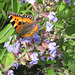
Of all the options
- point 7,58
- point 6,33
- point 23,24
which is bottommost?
point 7,58

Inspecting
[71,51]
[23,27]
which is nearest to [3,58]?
[23,27]

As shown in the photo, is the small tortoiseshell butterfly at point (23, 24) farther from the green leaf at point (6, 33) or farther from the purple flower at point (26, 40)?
the green leaf at point (6, 33)

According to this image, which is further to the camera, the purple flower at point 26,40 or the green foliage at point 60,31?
the green foliage at point 60,31

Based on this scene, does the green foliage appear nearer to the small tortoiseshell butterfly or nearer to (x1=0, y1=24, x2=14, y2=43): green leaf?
(x1=0, y1=24, x2=14, y2=43): green leaf

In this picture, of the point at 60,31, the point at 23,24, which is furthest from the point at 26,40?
the point at 60,31

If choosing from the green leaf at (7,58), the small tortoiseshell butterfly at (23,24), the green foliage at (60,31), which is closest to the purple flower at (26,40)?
the small tortoiseshell butterfly at (23,24)

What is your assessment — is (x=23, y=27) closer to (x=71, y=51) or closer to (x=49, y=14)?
(x=49, y=14)

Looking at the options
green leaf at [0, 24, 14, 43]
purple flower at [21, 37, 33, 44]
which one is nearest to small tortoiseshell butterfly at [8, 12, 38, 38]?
purple flower at [21, 37, 33, 44]

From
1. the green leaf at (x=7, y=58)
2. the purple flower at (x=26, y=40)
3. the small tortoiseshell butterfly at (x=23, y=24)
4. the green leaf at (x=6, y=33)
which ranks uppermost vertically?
the small tortoiseshell butterfly at (x=23, y=24)

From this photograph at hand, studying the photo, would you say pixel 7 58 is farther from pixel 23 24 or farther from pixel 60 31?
pixel 60 31

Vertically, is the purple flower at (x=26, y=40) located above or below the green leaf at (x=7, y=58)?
above
